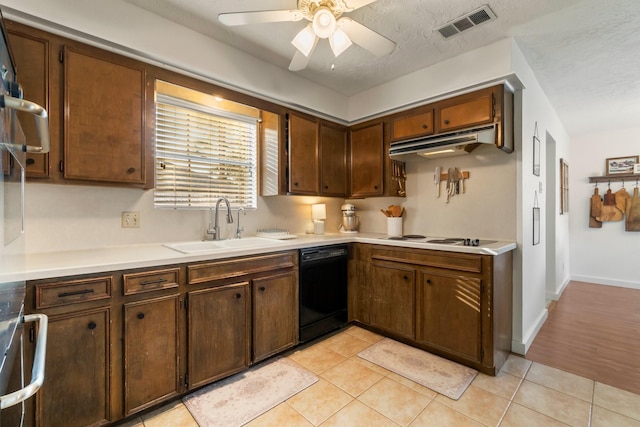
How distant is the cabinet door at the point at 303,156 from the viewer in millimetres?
2914

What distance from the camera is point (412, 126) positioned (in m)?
2.91

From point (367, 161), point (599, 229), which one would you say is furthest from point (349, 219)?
point (599, 229)

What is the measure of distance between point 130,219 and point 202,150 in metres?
0.86

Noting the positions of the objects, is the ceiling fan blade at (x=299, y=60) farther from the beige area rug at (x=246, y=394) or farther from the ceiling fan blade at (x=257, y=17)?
the beige area rug at (x=246, y=394)

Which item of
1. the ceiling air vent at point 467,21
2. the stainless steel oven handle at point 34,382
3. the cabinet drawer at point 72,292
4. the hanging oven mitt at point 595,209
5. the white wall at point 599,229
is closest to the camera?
the stainless steel oven handle at point 34,382

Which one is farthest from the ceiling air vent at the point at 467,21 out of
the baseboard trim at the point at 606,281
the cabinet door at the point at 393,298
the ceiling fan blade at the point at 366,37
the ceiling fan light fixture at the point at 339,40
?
the baseboard trim at the point at 606,281

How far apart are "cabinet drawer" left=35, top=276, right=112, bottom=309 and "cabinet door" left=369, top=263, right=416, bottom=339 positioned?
212 centimetres

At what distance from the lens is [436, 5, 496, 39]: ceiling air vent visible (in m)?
2.01

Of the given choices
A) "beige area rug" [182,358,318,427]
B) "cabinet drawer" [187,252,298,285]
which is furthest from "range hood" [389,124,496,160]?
"beige area rug" [182,358,318,427]

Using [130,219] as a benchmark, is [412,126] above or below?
above

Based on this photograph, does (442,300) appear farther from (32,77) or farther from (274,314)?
(32,77)

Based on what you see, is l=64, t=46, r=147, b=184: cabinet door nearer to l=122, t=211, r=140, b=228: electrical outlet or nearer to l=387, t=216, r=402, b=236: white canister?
l=122, t=211, r=140, b=228: electrical outlet

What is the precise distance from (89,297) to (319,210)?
A: 7.46 feet

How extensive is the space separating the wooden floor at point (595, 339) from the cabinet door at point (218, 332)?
240 centimetres
